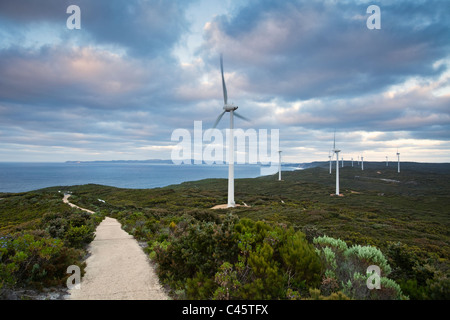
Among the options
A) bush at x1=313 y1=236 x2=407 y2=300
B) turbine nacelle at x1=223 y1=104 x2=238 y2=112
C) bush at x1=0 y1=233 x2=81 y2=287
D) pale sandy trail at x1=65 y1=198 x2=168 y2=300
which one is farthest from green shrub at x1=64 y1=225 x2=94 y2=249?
turbine nacelle at x1=223 y1=104 x2=238 y2=112

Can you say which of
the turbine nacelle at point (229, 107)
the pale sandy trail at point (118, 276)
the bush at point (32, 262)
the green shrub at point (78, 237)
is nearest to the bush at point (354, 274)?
the pale sandy trail at point (118, 276)

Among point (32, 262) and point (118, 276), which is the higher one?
point (32, 262)

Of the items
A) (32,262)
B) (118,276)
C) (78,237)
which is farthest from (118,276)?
(78,237)

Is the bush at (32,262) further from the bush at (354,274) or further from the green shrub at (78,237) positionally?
the bush at (354,274)

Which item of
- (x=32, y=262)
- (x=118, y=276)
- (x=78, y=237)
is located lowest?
(x=118, y=276)

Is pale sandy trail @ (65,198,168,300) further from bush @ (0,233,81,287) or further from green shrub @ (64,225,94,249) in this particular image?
bush @ (0,233,81,287)

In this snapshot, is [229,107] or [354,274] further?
[229,107]

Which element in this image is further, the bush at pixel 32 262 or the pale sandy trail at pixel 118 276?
the pale sandy trail at pixel 118 276

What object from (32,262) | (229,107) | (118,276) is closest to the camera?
(32,262)

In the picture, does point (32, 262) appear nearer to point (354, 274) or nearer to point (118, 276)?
point (118, 276)
